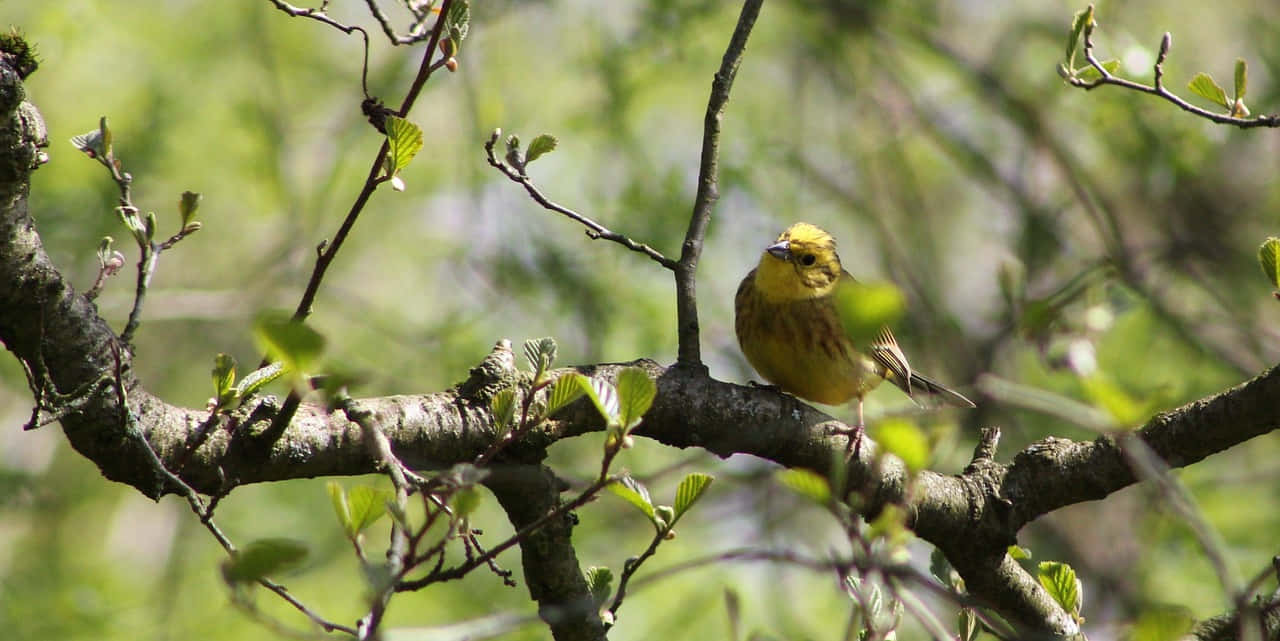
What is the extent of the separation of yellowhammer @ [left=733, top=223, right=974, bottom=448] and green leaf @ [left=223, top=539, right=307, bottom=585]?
3259 mm

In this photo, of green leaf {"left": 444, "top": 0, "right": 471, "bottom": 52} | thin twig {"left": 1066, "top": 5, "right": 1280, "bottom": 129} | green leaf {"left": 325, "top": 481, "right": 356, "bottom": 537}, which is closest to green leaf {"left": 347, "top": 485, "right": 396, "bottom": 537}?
green leaf {"left": 325, "top": 481, "right": 356, "bottom": 537}

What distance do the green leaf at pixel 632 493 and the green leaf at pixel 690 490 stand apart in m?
0.06

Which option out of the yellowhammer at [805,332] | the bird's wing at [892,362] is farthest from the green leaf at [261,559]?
Result: the bird's wing at [892,362]

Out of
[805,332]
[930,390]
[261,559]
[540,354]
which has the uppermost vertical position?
[930,390]

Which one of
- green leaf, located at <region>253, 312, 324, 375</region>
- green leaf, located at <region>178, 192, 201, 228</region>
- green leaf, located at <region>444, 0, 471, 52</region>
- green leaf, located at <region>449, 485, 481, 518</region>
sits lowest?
green leaf, located at <region>449, 485, 481, 518</region>

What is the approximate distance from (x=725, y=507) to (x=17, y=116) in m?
6.07

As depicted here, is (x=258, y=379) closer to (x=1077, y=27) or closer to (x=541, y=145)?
(x=541, y=145)

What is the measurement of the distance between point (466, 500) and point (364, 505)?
0.76 ft

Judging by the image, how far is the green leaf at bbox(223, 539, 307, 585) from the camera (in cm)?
165

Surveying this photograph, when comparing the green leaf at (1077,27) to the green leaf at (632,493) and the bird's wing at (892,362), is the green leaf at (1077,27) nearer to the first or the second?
the green leaf at (632,493)

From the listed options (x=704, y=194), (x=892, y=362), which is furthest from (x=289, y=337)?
(x=892, y=362)

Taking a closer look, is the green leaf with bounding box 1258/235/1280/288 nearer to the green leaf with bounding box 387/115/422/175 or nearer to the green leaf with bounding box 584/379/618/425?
the green leaf with bounding box 584/379/618/425

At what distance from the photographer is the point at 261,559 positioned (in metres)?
1.65

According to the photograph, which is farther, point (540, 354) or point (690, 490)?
point (540, 354)
